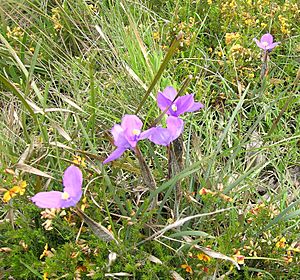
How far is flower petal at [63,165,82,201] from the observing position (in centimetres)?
118

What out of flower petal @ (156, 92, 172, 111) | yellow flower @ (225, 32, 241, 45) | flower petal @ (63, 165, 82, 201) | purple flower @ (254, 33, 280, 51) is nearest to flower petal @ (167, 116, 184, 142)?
flower petal @ (156, 92, 172, 111)

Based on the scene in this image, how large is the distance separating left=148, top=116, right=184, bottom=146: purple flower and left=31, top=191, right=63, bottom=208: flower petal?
0.28 meters

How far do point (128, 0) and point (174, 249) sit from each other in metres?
1.42

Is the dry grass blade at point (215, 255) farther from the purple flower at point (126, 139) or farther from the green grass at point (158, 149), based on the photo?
the purple flower at point (126, 139)

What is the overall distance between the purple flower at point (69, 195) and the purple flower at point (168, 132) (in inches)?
8.1

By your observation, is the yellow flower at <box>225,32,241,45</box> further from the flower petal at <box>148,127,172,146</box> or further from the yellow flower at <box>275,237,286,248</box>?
the flower petal at <box>148,127,172,146</box>

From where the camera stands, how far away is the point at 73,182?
119 cm

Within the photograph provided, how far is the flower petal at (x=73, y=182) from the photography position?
118 centimetres

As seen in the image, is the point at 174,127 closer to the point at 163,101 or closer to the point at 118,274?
the point at 163,101

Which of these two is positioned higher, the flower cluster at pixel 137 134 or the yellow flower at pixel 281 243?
the flower cluster at pixel 137 134

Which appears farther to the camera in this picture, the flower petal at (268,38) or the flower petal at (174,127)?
the flower petal at (268,38)

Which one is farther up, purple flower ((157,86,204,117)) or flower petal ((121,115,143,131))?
purple flower ((157,86,204,117))

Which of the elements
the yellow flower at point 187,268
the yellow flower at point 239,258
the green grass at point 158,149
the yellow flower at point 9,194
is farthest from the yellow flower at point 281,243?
the yellow flower at point 9,194

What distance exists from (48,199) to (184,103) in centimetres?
42
